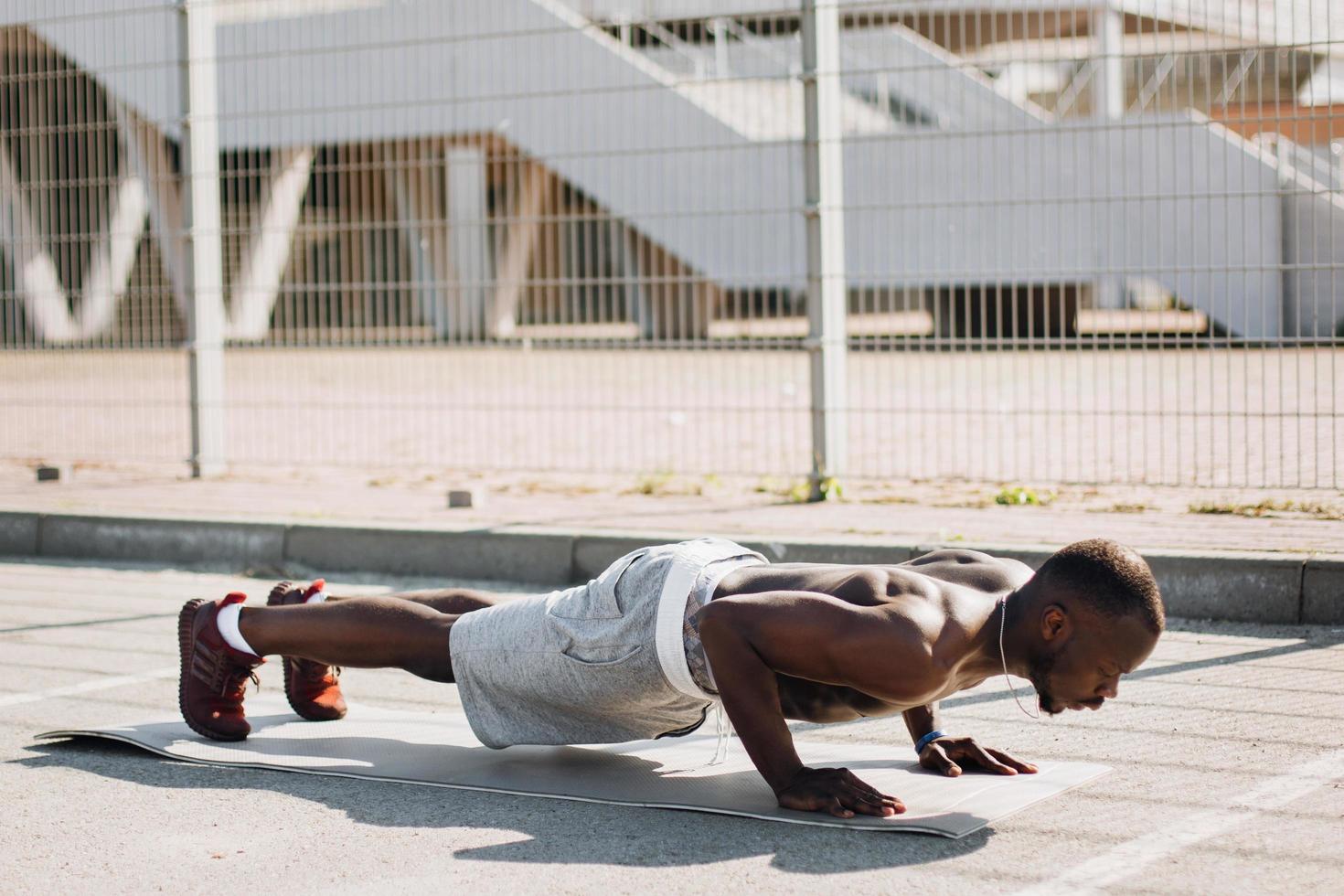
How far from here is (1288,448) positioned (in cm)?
1042

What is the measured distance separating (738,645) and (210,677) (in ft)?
5.83

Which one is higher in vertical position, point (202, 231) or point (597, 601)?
point (202, 231)

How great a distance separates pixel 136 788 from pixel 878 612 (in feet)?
6.81

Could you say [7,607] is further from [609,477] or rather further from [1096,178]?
[1096,178]

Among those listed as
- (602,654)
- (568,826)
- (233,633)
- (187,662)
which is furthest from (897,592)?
(187,662)

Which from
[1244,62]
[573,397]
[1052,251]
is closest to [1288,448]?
[1052,251]

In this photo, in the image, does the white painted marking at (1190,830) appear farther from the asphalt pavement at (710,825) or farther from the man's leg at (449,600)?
the man's leg at (449,600)

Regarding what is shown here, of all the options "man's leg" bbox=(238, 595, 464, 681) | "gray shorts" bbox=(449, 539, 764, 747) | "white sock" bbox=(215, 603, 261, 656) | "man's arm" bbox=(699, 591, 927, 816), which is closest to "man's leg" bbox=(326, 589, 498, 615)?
"man's leg" bbox=(238, 595, 464, 681)

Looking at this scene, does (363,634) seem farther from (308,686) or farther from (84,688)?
(84,688)

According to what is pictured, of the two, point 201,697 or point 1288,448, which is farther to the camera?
point 1288,448

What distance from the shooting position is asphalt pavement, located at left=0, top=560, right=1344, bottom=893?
355 cm

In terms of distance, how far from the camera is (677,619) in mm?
4133

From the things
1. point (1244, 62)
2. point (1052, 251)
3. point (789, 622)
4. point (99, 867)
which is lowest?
point (99, 867)

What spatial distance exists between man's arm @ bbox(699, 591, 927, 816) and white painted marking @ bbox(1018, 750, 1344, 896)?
522 millimetres
